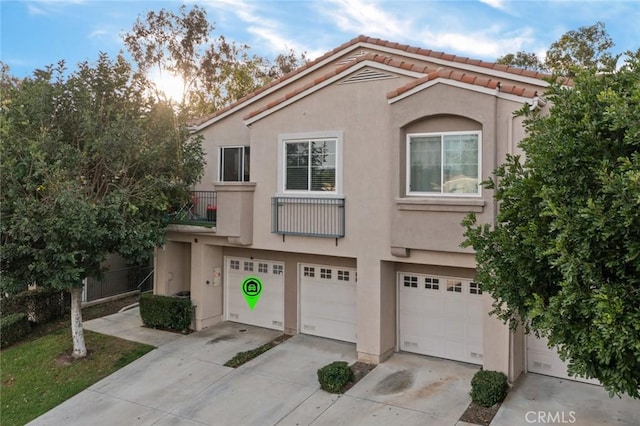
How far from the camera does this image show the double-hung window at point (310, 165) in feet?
42.1

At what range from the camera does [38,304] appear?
16484mm

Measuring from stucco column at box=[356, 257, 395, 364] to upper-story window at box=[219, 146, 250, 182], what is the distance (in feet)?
20.0

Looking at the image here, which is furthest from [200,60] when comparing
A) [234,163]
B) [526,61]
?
[526,61]

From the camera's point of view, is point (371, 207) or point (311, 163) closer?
point (371, 207)

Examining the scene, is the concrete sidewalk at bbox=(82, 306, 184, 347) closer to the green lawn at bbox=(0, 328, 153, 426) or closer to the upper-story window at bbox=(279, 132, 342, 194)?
the green lawn at bbox=(0, 328, 153, 426)

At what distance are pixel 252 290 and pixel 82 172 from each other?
6521 millimetres

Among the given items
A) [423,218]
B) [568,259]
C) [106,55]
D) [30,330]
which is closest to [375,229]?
[423,218]

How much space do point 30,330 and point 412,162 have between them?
553 inches

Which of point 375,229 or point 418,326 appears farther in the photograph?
point 418,326

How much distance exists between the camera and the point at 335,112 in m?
12.6

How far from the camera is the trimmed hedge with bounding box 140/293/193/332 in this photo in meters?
15.1

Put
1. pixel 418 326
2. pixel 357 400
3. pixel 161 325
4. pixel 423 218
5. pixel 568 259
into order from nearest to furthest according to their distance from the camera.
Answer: pixel 568 259 → pixel 357 400 → pixel 423 218 → pixel 418 326 → pixel 161 325

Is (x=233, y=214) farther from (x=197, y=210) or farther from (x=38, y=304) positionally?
(x=38, y=304)

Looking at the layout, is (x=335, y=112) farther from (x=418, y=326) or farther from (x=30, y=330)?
(x=30, y=330)
